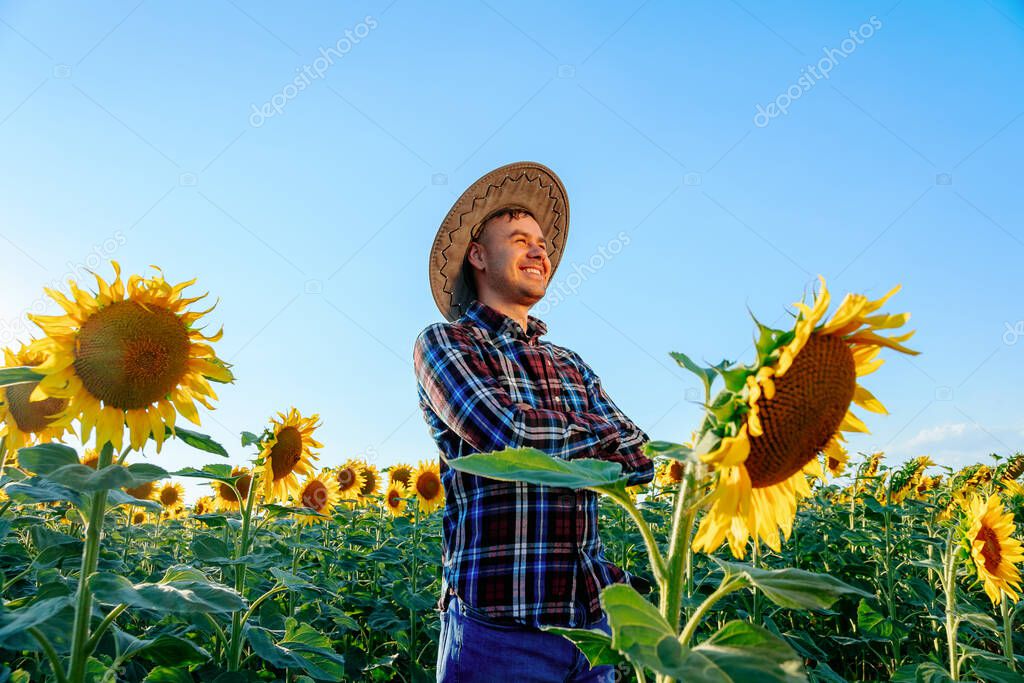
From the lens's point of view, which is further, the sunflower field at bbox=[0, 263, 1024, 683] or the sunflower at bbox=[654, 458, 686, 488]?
the sunflower at bbox=[654, 458, 686, 488]

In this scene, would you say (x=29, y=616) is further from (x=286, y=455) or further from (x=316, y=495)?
(x=316, y=495)

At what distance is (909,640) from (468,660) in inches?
173

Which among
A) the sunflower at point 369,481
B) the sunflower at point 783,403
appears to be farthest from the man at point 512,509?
the sunflower at point 369,481

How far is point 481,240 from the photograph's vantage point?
154 inches

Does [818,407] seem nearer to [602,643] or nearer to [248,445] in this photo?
[602,643]

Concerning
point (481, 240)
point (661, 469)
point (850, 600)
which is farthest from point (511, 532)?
point (661, 469)

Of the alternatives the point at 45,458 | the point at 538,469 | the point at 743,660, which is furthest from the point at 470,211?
the point at 743,660

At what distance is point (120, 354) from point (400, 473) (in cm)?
581

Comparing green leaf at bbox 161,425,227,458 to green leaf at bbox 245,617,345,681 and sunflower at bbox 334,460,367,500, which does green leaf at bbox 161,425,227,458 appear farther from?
sunflower at bbox 334,460,367,500

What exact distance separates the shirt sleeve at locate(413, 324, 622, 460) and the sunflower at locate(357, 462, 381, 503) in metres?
4.93

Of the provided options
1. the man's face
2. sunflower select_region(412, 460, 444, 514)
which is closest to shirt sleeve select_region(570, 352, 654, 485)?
the man's face

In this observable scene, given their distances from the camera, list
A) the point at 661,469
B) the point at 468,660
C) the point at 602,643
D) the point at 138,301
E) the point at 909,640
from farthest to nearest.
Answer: the point at 661,469
the point at 909,640
the point at 468,660
the point at 138,301
the point at 602,643

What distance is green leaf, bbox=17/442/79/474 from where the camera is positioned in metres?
1.96

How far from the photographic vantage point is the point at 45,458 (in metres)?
2.03
